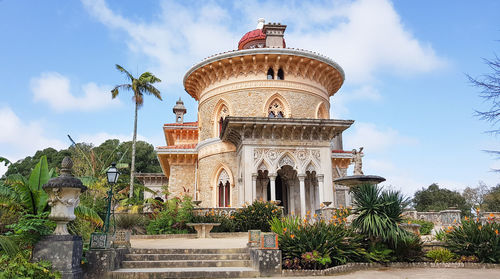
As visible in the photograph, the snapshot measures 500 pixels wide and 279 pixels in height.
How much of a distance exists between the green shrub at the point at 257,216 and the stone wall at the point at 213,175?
14.4 feet

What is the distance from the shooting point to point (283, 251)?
8.35 meters

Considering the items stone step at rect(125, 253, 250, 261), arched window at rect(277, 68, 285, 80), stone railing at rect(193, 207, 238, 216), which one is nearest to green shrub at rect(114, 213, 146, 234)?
stone railing at rect(193, 207, 238, 216)

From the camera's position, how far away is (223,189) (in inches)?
792

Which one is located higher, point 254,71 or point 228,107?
point 254,71

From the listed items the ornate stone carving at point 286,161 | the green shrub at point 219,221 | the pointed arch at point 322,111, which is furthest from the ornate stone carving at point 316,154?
the green shrub at point 219,221

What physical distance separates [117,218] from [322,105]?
43.3 ft

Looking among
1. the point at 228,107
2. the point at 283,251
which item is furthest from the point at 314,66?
the point at 283,251

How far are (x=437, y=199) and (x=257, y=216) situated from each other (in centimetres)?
3180

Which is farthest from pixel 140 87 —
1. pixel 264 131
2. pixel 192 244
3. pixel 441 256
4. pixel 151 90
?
pixel 441 256

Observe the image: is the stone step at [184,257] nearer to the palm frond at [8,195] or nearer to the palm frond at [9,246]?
the palm frond at [9,246]

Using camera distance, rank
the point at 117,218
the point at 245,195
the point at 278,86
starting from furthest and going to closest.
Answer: the point at 278,86 → the point at 245,195 → the point at 117,218

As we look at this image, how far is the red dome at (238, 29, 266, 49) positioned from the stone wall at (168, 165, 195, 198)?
434 inches

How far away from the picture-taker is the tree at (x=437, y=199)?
37656 millimetres

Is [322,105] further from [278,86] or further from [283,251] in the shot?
[283,251]
